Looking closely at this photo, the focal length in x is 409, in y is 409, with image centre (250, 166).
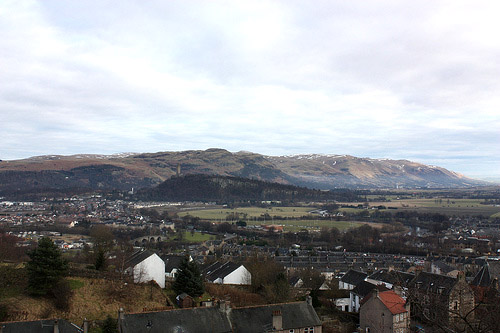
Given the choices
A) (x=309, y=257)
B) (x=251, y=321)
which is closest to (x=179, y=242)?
(x=309, y=257)

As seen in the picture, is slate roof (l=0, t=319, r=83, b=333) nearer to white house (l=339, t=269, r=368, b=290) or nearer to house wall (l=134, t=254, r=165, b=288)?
house wall (l=134, t=254, r=165, b=288)

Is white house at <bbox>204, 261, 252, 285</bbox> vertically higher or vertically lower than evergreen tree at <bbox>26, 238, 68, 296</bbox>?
lower

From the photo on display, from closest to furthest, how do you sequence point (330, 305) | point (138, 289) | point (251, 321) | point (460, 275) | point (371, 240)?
point (251, 321) < point (138, 289) < point (460, 275) < point (330, 305) < point (371, 240)

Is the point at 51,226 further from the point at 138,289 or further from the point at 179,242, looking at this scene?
the point at 138,289

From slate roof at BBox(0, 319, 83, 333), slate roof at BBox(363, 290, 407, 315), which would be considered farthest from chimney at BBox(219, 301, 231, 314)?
slate roof at BBox(363, 290, 407, 315)

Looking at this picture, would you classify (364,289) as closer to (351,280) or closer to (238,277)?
(351,280)

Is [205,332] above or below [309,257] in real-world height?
above

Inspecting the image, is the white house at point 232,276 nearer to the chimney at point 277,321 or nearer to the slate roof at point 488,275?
the chimney at point 277,321
